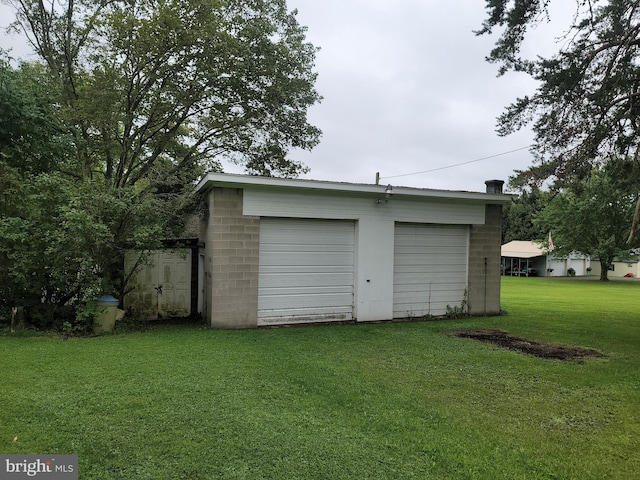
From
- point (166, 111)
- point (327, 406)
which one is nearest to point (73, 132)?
point (166, 111)

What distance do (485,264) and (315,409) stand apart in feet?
25.2

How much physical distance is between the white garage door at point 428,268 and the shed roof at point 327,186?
810 millimetres

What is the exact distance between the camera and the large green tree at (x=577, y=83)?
7.03 metres

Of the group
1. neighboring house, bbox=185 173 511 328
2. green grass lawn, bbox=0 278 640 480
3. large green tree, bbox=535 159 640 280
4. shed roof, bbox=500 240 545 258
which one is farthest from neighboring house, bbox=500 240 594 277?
green grass lawn, bbox=0 278 640 480

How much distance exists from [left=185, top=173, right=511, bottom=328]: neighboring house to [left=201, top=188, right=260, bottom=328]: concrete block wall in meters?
0.02

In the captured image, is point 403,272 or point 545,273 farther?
point 545,273

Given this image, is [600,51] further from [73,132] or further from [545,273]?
[545,273]

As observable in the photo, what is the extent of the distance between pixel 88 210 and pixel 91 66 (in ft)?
19.9

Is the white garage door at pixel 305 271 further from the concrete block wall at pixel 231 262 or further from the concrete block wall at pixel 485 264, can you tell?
the concrete block wall at pixel 485 264

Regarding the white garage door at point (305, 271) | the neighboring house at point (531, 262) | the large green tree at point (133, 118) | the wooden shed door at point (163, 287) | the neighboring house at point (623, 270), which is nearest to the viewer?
the large green tree at point (133, 118)

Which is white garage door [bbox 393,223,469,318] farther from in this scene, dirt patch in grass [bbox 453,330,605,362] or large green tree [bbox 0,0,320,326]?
large green tree [bbox 0,0,320,326]

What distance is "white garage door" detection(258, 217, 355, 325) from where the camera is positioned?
8.45 m

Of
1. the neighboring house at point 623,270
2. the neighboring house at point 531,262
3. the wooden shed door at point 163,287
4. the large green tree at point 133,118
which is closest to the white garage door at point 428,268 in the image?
the wooden shed door at point 163,287

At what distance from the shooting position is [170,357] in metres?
5.67
